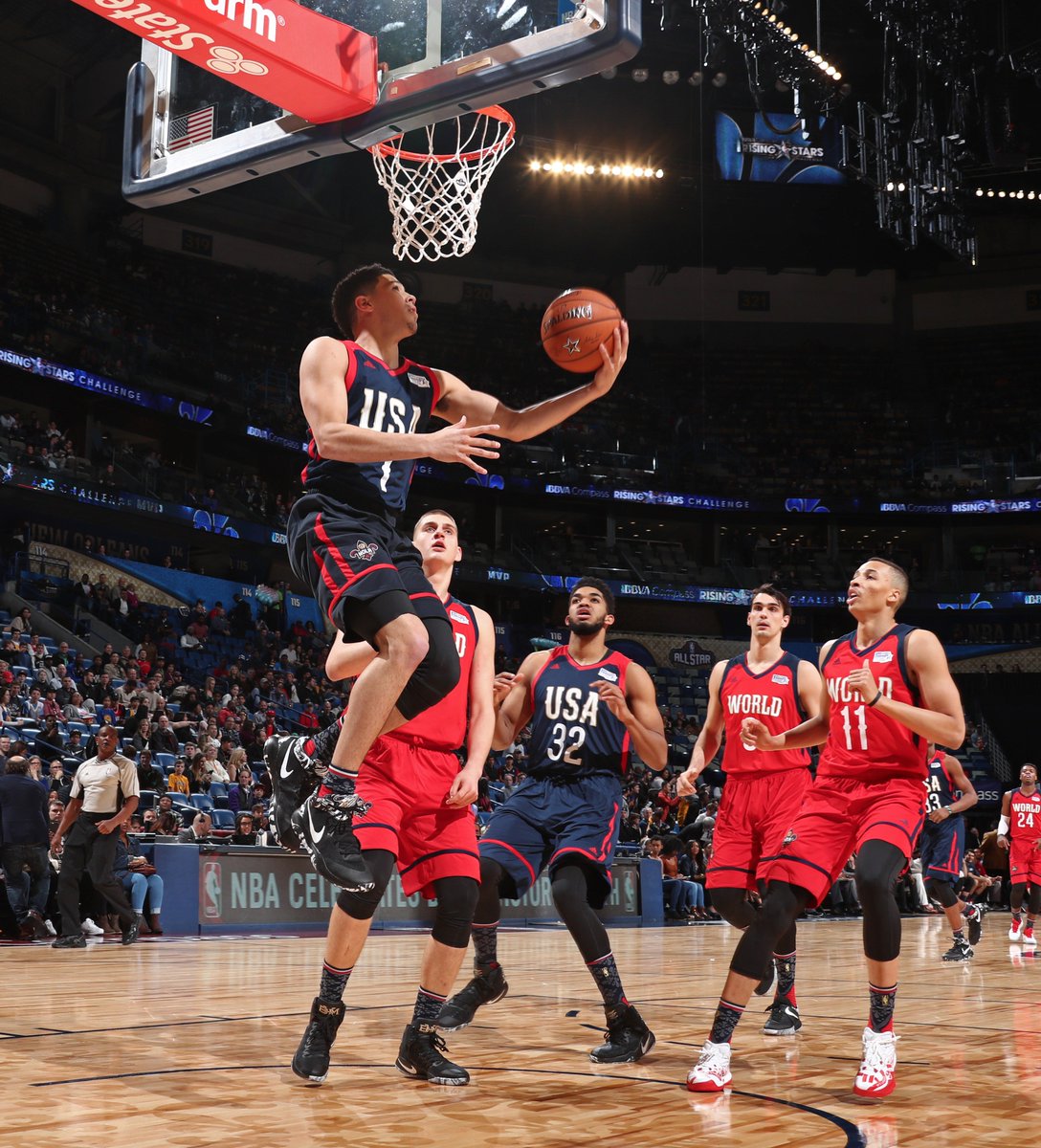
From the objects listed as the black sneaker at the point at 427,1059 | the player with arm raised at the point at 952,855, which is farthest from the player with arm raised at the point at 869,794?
the player with arm raised at the point at 952,855

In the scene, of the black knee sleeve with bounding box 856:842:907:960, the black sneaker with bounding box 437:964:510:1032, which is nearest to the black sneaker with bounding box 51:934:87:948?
the black sneaker with bounding box 437:964:510:1032

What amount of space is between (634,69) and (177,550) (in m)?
14.1

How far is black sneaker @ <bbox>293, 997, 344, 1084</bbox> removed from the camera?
13.9 feet

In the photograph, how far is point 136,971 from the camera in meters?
8.50

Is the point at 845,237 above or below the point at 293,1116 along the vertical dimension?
above

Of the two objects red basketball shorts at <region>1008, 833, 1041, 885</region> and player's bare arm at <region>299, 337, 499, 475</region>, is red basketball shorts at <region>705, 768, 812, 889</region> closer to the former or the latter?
player's bare arm at <region>299, 337, 499, 475</region>

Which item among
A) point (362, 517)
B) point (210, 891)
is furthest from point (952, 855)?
Result: point (362, 517)

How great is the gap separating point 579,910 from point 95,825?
6.82 m

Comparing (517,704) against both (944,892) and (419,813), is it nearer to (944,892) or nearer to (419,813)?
(419,813)

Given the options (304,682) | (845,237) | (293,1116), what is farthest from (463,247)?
(845,237)

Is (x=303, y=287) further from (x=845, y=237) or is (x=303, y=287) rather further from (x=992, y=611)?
(x=992, y=611)

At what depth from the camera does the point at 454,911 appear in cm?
475

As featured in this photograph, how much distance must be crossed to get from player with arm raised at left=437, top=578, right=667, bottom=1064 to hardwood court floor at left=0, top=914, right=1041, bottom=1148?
1.61ft

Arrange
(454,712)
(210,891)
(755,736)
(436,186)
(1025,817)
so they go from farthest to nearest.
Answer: (1025,817) → (210,891) → (436,186) → (755,736) → (454,712)
